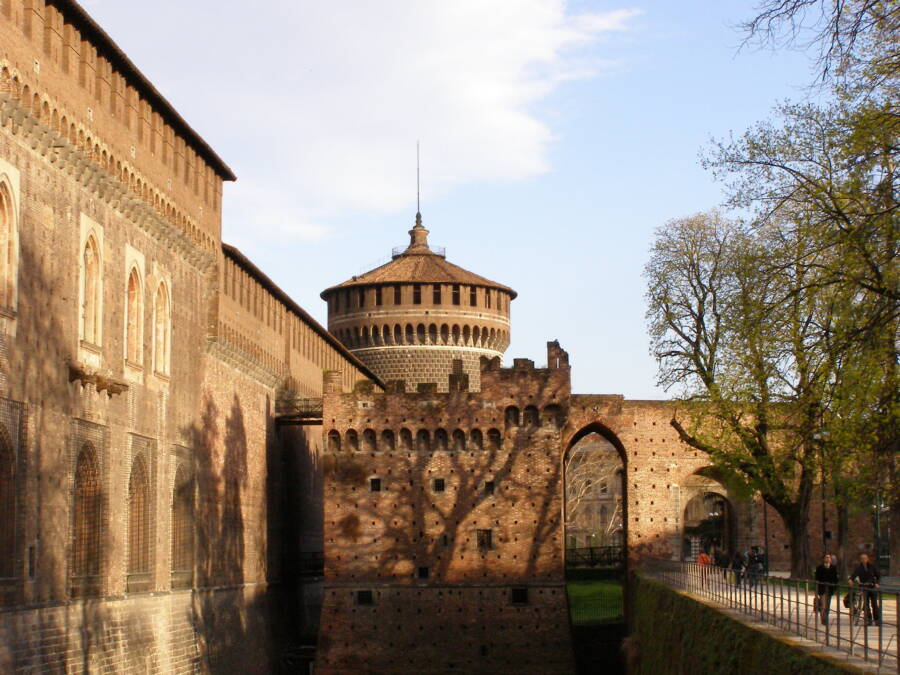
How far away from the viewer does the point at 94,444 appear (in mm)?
28578

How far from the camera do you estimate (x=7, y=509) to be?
24.4m

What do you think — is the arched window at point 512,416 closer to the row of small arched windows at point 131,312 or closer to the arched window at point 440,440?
the arched window at point 440,440

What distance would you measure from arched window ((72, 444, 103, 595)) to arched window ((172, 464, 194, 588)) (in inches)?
209

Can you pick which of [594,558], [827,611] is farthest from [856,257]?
[594,558]

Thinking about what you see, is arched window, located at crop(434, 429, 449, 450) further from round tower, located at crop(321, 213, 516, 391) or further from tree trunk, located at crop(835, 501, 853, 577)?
round tower, located at crop(321, 213, 516, 391)

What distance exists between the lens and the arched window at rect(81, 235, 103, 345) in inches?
1120

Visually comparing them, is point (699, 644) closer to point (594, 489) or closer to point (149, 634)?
point (149, 634)

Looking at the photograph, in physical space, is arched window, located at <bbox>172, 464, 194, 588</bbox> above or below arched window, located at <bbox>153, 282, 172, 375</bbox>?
below

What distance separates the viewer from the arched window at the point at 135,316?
3147cm

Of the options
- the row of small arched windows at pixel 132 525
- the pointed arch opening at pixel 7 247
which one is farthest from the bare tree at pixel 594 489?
the pointed arch opening at pixel 7 247

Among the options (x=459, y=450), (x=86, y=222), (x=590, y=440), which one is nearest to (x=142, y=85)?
(x=86, y=222)

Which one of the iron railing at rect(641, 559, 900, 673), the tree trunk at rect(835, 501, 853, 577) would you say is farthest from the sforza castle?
the iron railing at rect(641, 559, 900, 673)

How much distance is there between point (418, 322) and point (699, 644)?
138 feet

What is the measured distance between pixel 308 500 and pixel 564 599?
1398 cm
